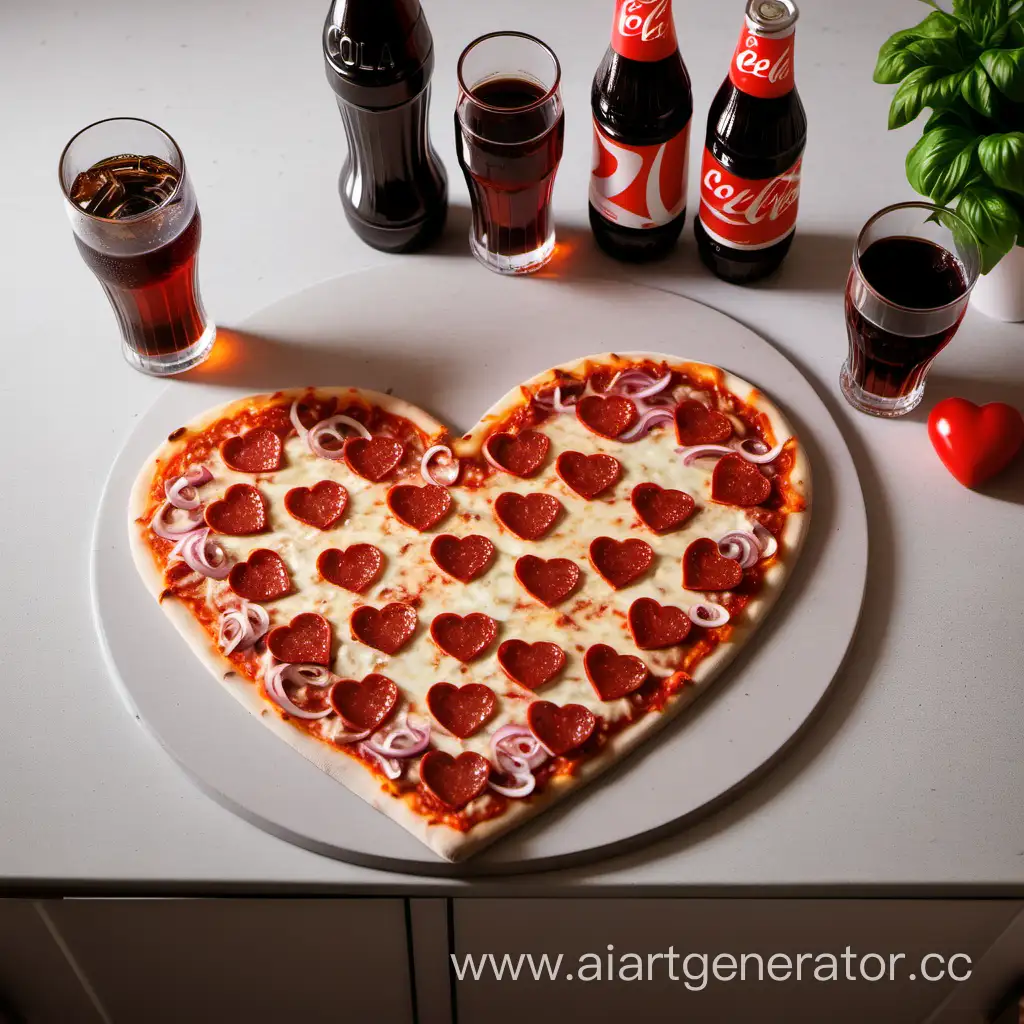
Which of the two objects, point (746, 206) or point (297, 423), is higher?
point (746, 206)

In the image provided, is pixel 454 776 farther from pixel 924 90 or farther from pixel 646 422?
pixel 924 90

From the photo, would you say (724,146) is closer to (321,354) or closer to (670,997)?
(321,354)

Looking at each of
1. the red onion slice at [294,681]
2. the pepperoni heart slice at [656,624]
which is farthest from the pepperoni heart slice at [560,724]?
the red onion slice at [294,681]

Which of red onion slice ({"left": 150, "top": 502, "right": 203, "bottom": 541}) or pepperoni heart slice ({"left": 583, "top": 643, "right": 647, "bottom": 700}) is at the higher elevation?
red onion slice ({"left": 150, "top": 502, "right": 203, "bottom": 541})

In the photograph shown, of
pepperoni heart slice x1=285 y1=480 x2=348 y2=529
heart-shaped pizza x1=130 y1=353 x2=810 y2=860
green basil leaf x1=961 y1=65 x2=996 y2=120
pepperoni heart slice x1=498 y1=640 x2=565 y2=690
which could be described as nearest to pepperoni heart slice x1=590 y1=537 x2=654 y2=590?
heart-shaped pizza x1=130 y1=353 x2=810 y2=860

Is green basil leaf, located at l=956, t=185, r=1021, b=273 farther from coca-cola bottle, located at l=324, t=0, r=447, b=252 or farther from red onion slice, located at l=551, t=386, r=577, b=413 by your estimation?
coca-cola bottle, located at l=324, t=0, r=447, b=252

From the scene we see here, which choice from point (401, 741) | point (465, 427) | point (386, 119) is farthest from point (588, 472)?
point (386, 119)
